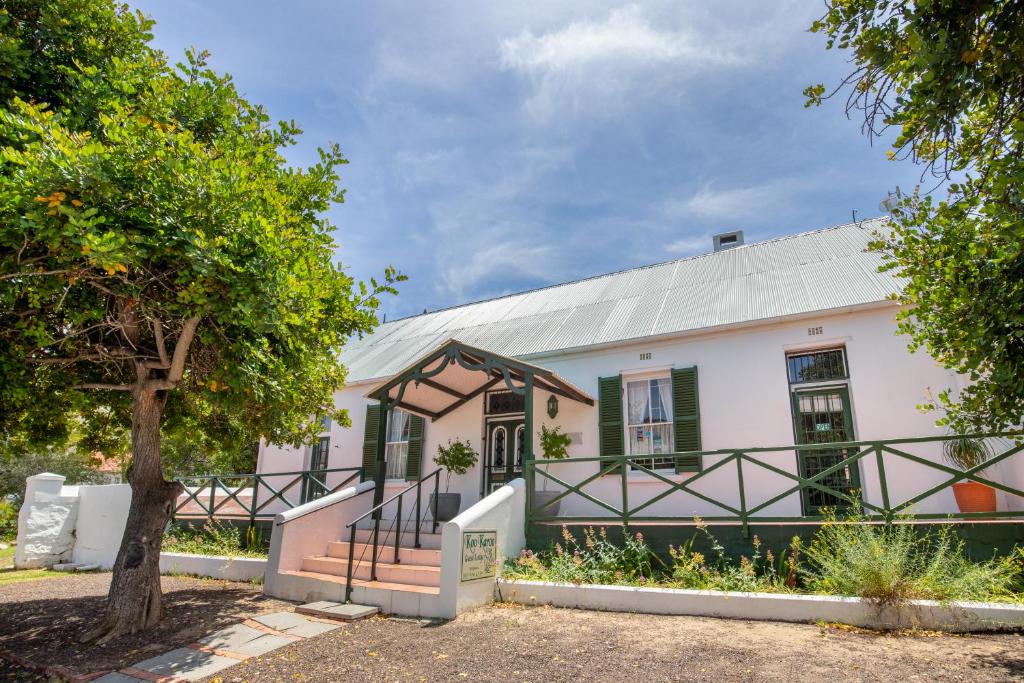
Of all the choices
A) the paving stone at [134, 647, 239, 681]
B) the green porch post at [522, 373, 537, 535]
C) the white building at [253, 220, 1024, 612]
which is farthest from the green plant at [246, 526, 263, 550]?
the green porch post at [522, 373, 537, 535]

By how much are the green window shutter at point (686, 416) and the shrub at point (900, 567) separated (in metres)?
2.74

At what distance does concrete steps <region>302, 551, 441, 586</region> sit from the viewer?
26.1 feet

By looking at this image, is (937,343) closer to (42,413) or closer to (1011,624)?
(1011,624)

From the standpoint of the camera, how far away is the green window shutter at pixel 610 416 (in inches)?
403

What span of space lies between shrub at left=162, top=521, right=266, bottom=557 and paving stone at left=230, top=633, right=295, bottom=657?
501 cm

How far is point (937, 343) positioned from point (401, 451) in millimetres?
9908

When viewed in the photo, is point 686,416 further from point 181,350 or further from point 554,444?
point 181,350

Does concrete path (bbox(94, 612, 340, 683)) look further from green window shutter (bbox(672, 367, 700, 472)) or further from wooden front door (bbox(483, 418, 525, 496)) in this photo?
green window shutter (bbox(672, 367, 700, 472))

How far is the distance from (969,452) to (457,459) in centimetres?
779

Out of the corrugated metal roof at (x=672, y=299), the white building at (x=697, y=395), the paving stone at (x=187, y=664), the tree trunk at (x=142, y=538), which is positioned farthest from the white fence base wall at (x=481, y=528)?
the corrugated metal roof at (x=672, y=299)

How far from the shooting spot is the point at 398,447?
42.5 feet

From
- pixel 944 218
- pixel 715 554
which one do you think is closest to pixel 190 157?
pixel 944 218

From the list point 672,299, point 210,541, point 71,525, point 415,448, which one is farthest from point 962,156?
point 71,525

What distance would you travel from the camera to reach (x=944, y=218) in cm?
517
